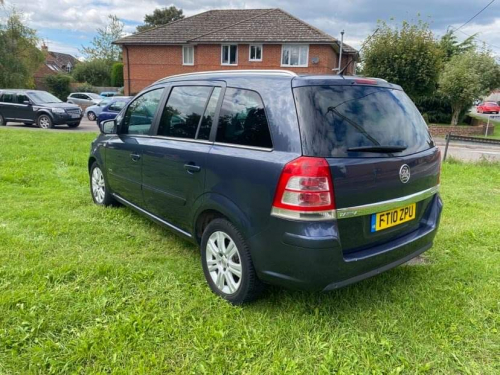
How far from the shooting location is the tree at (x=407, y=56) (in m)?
20.1

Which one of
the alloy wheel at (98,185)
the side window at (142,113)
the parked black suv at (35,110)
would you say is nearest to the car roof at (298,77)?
the side window at (142,113)

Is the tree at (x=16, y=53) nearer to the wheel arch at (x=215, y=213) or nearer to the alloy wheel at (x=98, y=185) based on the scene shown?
the alloy wheel at (x=98, y=185)

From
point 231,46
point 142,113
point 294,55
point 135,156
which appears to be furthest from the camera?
point 231,46

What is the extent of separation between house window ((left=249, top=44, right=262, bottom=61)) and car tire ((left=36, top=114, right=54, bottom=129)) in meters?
15.9

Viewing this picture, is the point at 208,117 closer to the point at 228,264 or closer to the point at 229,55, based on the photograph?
the point at 228,264

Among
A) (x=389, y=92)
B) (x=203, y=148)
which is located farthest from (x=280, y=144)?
(x=389, y=92)

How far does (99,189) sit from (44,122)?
1318 centimetres

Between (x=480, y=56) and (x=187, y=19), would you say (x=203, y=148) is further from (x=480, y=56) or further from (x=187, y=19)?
(x=187, y=19)

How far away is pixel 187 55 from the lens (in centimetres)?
2969

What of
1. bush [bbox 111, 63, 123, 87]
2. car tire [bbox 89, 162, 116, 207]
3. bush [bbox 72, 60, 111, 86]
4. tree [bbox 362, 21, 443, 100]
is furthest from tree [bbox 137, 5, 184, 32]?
car tire [bbox 89, 162, 116, 207]

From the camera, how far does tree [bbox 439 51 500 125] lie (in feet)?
67.1

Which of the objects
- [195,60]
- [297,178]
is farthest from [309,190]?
[195,60]

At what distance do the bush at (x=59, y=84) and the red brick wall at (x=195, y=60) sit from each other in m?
7.65

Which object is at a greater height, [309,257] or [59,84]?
[59,84]
